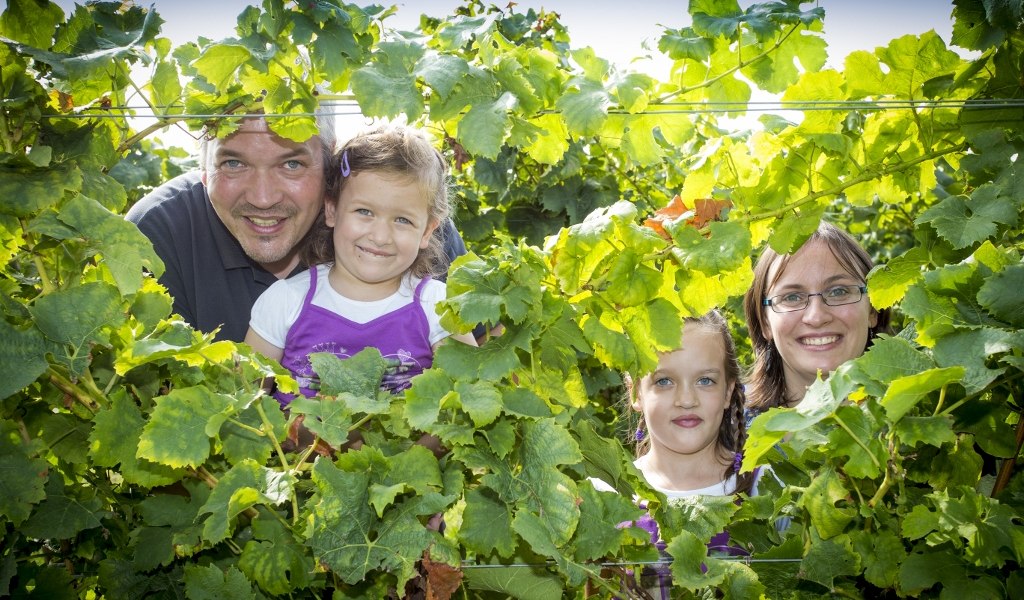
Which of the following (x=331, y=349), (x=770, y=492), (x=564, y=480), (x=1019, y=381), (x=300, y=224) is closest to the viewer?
(x=564, y=480)

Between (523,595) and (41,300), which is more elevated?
(41,300)

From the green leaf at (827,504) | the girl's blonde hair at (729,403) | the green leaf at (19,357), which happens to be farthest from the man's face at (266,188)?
the green leaf at (827,504)

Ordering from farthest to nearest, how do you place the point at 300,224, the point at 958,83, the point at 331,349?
the point at 300,224
the point at 331,349
the point at 958,83

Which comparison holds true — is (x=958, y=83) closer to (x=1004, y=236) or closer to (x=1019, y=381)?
(x=1004, y=236)

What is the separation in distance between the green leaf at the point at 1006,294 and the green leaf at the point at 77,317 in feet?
4.36

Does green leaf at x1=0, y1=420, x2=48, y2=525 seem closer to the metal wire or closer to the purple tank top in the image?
the metal wire

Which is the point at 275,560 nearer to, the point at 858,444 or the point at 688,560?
the point at 688,560

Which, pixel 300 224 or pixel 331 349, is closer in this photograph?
pixel 331 349

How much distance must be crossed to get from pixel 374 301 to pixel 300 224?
1.69 ft

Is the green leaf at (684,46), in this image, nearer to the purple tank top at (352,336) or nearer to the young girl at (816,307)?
the purple tank top at (352,336)

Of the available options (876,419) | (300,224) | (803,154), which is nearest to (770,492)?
(876,419)

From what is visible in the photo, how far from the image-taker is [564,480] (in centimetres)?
135

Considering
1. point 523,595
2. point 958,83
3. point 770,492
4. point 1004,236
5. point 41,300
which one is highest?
point 958,83

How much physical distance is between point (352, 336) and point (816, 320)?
1.45 m
